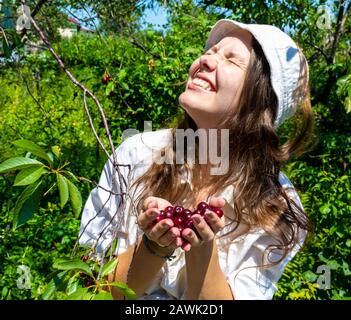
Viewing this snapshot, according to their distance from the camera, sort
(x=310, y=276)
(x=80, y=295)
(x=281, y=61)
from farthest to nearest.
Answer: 1. (x=310, y=276)
2. (x=281, y=61)
3. (x=80, y=295)

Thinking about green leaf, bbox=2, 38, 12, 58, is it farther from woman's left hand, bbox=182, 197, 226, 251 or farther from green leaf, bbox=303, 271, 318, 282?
green leaf, bbox=303, 271, 318, 282

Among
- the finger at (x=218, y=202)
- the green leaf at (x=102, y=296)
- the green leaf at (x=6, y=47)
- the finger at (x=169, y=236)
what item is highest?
the green leaf at (x=6, y=47)

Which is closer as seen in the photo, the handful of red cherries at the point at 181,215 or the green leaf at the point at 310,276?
the handful of red cherries at the point at 181,215

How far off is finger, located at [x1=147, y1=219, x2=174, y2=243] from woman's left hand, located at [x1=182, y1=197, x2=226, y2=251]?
40mm

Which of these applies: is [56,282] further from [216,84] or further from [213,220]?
[216,84]

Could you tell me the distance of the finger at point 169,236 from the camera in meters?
1.10

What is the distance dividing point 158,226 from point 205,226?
9cm

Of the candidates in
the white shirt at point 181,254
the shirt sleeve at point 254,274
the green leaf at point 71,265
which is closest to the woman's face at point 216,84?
the white shirt at point 181,254

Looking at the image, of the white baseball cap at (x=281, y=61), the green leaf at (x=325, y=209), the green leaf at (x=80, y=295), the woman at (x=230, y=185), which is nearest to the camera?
the green leaf at (x=80, y=295)

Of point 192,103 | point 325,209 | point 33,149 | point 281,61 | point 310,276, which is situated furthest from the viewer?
point 325,209

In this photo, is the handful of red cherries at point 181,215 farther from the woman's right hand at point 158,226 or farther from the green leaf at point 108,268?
the green leaf at point 108,268

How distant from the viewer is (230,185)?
1.45 metres

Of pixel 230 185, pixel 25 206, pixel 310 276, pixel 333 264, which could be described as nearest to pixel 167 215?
pixel 25 206
